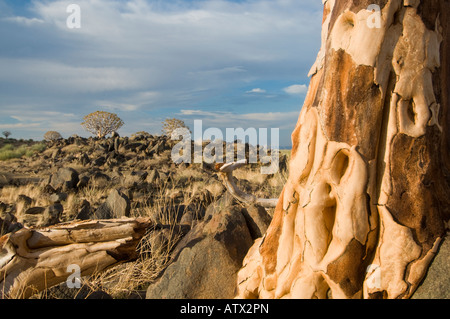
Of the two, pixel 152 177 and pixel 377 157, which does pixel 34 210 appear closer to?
pixel 152 177

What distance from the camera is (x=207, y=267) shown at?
3.65 m

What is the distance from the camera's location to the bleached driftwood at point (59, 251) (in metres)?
3.62

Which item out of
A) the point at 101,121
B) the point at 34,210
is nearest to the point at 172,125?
the point at 101,121

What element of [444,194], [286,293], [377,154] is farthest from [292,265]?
[444,194]

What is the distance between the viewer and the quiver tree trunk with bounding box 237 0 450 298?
8.50 feet

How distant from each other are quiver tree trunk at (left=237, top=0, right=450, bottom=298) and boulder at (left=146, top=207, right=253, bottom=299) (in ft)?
3.27

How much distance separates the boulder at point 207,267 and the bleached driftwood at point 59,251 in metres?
0.56

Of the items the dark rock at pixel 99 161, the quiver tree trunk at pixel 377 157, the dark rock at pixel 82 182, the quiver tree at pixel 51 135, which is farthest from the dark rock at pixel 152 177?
the quiver tree at pixel 51 135

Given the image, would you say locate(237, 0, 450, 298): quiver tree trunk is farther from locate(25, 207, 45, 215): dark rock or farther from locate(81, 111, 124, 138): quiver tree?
locate(81, 111, 124, 138): quiver tree

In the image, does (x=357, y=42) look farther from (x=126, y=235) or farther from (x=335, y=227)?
(x=126, y=235)

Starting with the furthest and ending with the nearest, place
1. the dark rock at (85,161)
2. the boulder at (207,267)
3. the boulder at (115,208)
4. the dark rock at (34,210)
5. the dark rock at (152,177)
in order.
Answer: the dark rock at (85,161) → the dark rock at (152,177) → the dark rock at (34,210) → the boulder at (115,208) → the boulder at (207,267)

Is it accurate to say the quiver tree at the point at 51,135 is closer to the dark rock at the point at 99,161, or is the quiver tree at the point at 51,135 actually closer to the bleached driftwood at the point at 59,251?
the dark rock at the point at 99,161

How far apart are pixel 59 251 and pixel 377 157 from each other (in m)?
3.13

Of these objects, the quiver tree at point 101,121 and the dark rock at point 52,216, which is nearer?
the dark rock at point 52,216
